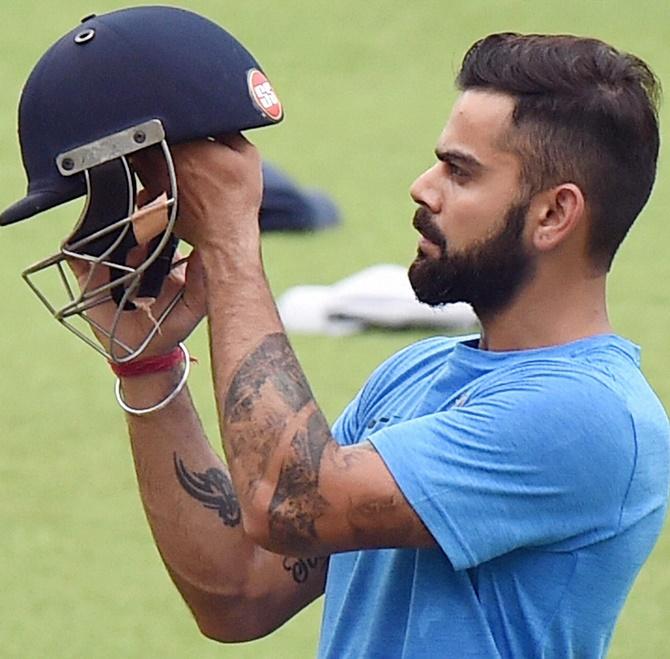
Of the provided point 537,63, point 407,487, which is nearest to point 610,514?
point 407,487

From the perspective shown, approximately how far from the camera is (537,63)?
3.10 meters

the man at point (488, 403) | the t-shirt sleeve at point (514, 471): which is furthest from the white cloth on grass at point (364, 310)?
the t-shirt sleeve at point (514, 471)

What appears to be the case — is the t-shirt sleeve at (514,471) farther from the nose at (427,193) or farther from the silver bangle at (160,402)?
the silver bangle at (160,402)

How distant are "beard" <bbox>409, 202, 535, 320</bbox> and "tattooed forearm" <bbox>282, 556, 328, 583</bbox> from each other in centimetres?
60

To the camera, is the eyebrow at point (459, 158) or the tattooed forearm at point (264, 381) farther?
the eyebrow at point (459, 158)

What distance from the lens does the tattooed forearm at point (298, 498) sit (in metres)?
2.92

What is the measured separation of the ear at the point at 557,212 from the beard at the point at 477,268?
0.07ft

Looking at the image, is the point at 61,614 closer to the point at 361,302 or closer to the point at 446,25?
the point at 361,302

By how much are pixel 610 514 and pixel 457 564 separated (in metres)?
0.25

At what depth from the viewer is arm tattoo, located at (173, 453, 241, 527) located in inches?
137

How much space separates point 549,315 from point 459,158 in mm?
291

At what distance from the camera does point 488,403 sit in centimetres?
297

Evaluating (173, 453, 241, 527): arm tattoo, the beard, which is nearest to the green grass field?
(173, 453, 241, 527): arm tattoo

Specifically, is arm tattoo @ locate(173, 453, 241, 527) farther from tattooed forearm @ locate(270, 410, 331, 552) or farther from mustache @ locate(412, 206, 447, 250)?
mustache @ locate(412, 206, 447, 250)
